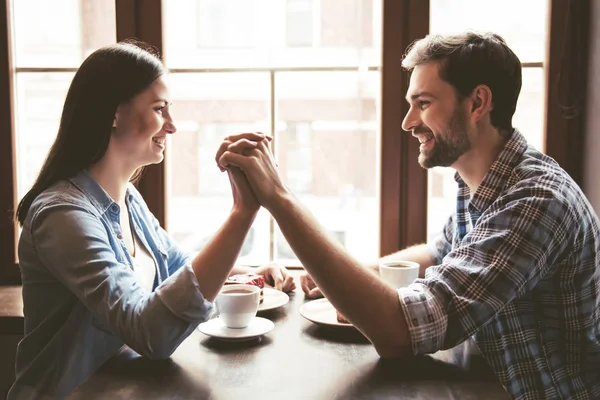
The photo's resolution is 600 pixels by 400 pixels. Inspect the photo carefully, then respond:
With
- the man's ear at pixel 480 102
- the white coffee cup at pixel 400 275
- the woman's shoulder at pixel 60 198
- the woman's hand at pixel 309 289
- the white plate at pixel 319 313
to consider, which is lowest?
the woman's hand at pixel 309 289

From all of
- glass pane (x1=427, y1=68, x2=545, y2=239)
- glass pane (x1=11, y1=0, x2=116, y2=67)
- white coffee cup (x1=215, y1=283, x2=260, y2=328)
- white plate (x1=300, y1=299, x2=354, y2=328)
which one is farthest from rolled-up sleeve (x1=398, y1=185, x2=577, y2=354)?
glass pane (x1=11, y1=0, x2=116, y2=67)

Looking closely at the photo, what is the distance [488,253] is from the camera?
3.86 feet

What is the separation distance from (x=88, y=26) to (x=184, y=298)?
5.01 ft

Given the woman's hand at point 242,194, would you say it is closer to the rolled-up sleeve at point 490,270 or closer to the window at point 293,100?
the rolled-up sleeve at point 490,270

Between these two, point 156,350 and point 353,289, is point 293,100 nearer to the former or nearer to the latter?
point 353,289

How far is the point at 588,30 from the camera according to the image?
2053mm

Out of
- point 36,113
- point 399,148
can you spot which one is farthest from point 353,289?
point 36,113

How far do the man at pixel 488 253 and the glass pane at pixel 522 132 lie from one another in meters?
0.68

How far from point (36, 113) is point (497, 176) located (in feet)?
5.81

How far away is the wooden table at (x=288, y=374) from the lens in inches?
38.6

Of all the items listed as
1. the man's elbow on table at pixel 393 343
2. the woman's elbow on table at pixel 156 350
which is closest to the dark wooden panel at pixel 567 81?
the man's elbow on table at pixel 393 343

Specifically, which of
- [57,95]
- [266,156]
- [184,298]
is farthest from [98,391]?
[57,95]

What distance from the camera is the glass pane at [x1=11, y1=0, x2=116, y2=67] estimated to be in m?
2.23

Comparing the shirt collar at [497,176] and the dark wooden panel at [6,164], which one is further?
the dark wooden panel at [6,164]
